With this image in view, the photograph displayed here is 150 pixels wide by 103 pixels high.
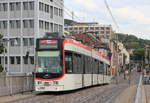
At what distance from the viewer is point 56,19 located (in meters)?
72.5

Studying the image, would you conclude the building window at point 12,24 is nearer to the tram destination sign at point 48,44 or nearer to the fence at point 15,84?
the fence at point 15,84

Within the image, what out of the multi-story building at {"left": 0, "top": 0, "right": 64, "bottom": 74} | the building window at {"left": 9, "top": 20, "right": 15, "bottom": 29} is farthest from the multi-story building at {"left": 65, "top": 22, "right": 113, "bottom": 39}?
the building window at {"left": 9, "top": 20, "right": 15, "bottom": 29}

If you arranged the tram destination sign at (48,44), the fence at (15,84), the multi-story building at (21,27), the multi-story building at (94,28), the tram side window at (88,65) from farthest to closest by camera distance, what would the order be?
the multi-story building at (94,28) < the multi-story building at (21,27) < the tram side window at (88,65) < the fence at (15,84) < the tram destination sign at (48,44)

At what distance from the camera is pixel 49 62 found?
21641 millimetres

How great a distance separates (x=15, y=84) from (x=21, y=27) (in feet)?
145

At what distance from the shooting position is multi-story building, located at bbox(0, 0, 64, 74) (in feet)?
217

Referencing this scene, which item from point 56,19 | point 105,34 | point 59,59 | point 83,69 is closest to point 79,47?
point 83,69

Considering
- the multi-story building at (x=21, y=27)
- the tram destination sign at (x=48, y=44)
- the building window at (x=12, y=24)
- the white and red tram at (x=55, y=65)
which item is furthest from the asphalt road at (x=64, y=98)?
the building window at (x=12, y=24)

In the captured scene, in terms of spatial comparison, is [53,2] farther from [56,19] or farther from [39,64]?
[39,64]

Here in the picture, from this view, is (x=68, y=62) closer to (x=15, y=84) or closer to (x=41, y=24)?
(x=15, y=84)

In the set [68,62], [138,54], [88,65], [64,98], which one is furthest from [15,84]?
[138,54]

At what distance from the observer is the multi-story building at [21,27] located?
2598 inches

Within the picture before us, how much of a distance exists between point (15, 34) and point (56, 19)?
9.47 m

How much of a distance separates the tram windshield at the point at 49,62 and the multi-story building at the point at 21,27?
43.9 meters
